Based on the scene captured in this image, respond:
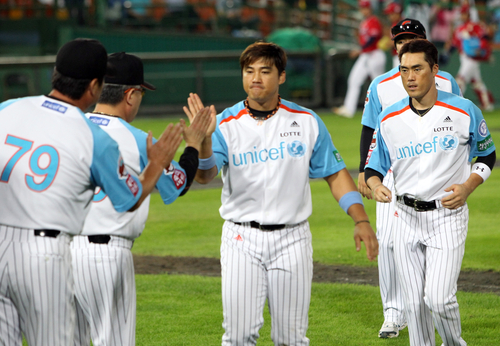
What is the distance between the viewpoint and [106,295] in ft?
12.8

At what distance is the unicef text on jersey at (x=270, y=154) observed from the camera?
440 centimetres

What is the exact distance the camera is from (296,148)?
443 centimetres

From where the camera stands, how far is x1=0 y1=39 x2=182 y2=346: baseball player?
3.35 m

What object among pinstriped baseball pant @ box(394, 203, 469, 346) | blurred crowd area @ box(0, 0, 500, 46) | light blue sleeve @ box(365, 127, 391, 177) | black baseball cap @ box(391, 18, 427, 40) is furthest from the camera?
blurred crowd area @ box(0, 0, 500, 46)

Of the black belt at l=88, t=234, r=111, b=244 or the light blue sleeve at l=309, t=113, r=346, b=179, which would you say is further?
the light blue sleeve at l=309, t=113, r=346, b=179

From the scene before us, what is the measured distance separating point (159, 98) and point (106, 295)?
690 inches

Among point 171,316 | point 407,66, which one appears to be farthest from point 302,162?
point 171,316

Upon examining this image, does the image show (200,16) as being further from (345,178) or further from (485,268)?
(345,178)

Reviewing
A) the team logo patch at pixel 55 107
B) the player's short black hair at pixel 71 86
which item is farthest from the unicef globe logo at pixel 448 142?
the team logo patch at pixel 55 107

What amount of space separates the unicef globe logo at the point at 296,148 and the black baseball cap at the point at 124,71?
98 cm

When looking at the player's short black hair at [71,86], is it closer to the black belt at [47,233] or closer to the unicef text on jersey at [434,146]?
the black belt at [47,233]

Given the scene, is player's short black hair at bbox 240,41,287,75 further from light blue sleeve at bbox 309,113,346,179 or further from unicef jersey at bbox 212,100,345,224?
light blue sleeve at bbox 309,113,346,179

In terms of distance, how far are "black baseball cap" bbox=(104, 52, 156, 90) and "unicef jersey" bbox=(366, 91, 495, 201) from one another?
1.80m

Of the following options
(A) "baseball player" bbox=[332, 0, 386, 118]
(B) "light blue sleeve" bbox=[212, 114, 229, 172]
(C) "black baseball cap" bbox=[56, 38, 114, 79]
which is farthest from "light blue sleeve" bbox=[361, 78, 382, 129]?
(A) "baseball player" bbox=[332, 0, 386, 118]
